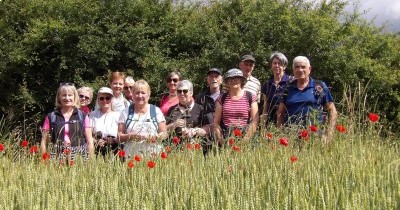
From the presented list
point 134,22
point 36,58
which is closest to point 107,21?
point 134,22

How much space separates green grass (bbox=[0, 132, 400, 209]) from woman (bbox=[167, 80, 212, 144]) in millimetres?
1006

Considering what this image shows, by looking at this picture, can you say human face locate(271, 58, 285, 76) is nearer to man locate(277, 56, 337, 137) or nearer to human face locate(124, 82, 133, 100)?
man locate(277, 56, 337, 137)

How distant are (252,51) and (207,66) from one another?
0.95 m

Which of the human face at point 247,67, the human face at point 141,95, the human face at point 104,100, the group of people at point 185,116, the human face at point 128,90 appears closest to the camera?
the group of people at point 185,116

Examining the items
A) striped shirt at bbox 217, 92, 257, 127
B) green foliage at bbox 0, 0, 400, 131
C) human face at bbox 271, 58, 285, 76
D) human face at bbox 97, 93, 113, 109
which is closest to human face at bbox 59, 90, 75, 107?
human face at bbox 97, 93, 113, 109

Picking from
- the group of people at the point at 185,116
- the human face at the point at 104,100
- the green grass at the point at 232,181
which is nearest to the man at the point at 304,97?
the group of people at the point at 185,116

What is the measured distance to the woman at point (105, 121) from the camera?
6379mm

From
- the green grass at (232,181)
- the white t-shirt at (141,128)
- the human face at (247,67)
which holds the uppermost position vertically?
the human face at (247,67)

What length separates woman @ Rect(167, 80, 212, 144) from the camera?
244 inches

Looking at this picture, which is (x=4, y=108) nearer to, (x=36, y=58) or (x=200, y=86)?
(x=36, y=58)

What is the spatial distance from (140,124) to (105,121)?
0.66m

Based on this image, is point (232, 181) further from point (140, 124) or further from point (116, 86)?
point (116, 86)

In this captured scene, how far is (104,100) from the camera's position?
6539 millimetres

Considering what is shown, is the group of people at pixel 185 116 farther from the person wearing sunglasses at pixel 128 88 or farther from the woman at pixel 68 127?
the person wearing sunglasses at pixel 128 88
